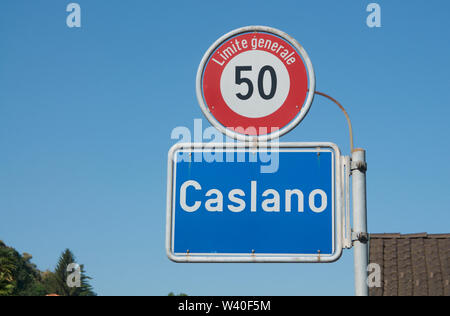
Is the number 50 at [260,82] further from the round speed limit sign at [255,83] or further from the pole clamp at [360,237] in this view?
the pole clamp at [360,237]

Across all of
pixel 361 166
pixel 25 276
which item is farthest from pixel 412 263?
pixel 25 276

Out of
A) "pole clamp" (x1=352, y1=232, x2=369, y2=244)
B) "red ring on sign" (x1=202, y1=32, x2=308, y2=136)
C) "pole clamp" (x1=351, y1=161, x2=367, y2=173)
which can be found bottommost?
"pole clamp" (x1=352, y1=232, x2=369, y2=244)

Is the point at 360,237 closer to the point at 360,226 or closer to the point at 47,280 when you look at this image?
the point at 360,226

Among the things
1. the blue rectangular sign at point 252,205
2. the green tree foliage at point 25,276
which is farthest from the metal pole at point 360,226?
the green tree foliage at point 25,276

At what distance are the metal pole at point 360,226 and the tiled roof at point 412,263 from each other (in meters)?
13.0

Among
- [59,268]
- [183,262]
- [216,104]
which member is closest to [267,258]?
[183,262]

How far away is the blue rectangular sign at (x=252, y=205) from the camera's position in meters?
3.39

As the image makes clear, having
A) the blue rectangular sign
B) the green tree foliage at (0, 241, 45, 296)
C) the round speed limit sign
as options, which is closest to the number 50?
the round speed limit sign

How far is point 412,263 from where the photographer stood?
1748cm

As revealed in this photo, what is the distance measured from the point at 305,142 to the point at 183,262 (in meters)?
1.03

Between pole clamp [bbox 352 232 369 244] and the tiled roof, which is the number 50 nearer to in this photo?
pole clamp [bbox 352 232 369 244]

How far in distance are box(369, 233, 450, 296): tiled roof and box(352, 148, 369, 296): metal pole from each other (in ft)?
42.6

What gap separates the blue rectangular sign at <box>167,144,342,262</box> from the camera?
339 cm
